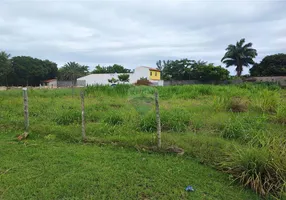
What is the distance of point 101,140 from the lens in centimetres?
384

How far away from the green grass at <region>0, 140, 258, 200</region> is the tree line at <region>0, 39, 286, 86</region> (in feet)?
94.9

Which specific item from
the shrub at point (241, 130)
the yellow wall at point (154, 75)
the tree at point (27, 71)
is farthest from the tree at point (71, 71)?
the shrub at point (241, 130)

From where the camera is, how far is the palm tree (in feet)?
120

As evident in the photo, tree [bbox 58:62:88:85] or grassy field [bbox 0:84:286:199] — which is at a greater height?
tree [bbox 58:62:88:85]

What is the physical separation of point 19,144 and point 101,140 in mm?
1385

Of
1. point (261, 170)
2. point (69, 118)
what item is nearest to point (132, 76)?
point (69, 118)

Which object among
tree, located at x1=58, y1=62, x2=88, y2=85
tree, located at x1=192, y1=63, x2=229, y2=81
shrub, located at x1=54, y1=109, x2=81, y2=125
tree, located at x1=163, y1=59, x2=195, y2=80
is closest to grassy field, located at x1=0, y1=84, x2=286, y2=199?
shrub, located at x1=54, y1=109, x2=81, y2=125

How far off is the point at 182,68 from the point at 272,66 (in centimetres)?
1357

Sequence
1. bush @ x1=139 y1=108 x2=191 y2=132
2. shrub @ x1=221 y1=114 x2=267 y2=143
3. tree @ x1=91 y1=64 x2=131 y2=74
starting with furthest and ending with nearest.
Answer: tree @ x1=91 y1=64 x2=131 y2=74 < bush @ x1=139 y1=108 x2=191 y2=132 < shrub @ x1=221 y1=114 x2=267 y2=143

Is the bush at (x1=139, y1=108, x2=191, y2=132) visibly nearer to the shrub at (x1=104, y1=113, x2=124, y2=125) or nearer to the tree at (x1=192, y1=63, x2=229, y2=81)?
the shrub at (x1=104, y1=113, x2=124, y2=125)

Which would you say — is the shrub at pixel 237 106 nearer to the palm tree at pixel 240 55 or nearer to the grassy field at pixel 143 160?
the grassy field at pixel 143 160

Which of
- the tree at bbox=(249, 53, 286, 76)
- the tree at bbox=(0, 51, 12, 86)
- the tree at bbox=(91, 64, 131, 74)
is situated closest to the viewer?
the tree at bbox=(249, 53, 286, 76)

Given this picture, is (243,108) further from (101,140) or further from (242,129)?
(101,140)

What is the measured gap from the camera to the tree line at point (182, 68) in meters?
32.7
